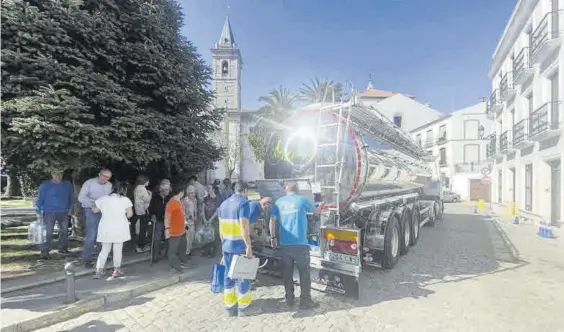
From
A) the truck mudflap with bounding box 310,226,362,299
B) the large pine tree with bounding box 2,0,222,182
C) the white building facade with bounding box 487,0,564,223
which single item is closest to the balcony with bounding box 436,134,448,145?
the white building facade with bounding box 487,0,564,223

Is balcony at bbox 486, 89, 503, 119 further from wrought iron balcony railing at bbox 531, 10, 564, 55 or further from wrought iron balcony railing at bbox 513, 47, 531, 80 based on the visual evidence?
wrought iron balcony railing at bbox 531, 10, 564, 55

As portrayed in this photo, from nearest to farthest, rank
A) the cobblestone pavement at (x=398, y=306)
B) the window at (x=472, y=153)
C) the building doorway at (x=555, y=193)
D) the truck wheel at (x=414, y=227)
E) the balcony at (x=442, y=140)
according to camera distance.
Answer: the cobblestone pavement at (x=398, y=306) → the truck wheel at (x=414, y=227) → the building doorway at (x=555, y=193) → the window at (x=472, y=153) → the balcony at (x=442, y=140)

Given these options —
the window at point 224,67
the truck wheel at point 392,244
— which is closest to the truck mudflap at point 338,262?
the truck wheel at point 392,244

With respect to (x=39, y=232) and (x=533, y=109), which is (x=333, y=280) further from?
(x=533, y=109)

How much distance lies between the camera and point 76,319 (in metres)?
4.04

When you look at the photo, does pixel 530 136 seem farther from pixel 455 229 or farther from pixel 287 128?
pixel 287 128

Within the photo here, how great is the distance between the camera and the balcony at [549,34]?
11119mm

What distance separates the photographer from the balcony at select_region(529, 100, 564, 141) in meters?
11.4

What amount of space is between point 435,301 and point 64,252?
7.08m

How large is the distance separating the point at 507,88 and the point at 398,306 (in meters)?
18.7

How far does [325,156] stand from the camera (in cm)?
523

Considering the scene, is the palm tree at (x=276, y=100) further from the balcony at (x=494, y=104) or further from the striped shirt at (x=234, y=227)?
the striped shirt at (x=234, y=227)

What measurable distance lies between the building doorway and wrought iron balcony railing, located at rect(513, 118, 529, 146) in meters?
2.16

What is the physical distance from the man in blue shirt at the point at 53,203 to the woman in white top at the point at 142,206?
123 cm
